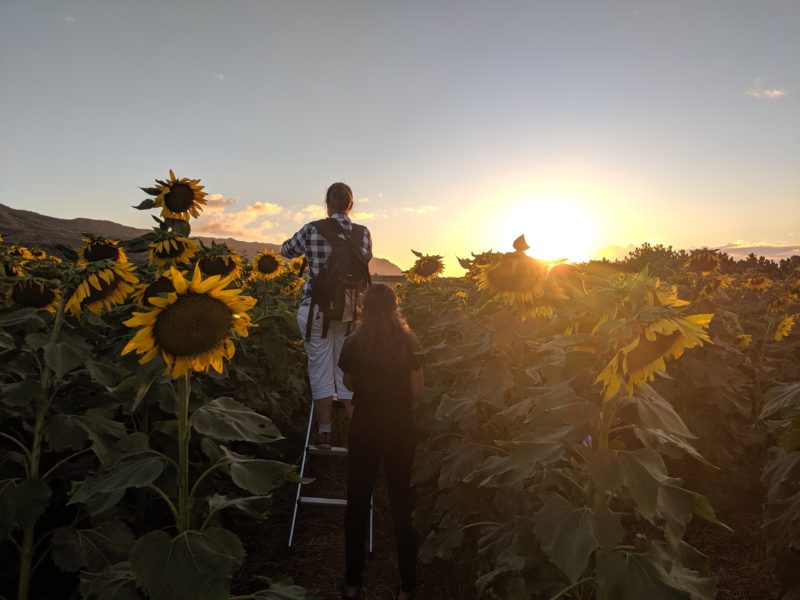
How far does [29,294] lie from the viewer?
9.46 ft

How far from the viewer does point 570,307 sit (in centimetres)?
296

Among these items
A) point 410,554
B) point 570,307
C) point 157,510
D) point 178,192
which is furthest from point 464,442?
point 178,192

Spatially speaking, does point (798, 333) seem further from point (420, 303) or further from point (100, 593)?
point (100, 593)

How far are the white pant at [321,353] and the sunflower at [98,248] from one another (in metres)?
2.26

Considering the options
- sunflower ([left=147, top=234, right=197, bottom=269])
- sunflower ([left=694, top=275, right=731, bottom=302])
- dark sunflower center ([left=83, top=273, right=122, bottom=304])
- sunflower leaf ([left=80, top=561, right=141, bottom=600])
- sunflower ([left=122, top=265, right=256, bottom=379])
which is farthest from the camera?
sunflower ([left=694, top=275, right=731, bottom=302])

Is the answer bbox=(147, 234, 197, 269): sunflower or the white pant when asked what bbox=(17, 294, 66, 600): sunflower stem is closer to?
bbox=(147, 234, 197, 269): sunflower

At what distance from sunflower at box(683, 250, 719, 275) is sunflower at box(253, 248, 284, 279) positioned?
20.2ft

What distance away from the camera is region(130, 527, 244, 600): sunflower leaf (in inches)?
71.6

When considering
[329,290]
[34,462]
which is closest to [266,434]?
[34,462]

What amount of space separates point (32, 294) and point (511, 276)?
8.87ft

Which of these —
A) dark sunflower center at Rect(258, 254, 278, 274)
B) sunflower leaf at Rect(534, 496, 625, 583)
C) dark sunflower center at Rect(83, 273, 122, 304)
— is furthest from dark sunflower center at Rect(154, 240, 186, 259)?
dark sunflower center at Rect(258, 254, 278, 274)

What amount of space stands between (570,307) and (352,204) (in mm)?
3183

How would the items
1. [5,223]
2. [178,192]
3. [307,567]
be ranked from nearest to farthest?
[178,192] < [307,567] < [5,223]

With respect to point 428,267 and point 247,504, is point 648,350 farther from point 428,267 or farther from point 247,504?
point 428,267
